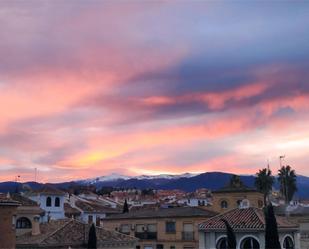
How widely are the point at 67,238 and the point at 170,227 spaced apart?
1641 cm

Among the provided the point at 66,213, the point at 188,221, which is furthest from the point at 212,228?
the point at 66,213

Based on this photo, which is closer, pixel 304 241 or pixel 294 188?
pixel 304 241

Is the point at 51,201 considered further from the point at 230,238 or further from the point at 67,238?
the point at 230,238

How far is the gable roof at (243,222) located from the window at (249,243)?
81 centimetres

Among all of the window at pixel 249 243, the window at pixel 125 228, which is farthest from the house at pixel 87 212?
the window at pixel 249 243

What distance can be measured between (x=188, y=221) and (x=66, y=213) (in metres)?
21.2

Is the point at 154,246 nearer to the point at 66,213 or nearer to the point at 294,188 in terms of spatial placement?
the point at 66,213

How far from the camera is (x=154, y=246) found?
52.1 metres

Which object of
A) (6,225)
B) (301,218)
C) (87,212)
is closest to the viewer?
(6,225)

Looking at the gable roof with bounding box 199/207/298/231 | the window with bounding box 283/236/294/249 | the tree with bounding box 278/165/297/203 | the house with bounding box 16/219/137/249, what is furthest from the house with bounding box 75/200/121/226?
the tree with bounding box 278/165/297/203

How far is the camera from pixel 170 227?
170 ft

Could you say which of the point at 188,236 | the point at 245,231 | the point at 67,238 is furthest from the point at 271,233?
the point at 188,236

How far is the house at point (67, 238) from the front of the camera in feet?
119

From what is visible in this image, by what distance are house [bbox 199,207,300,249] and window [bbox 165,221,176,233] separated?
12767 mm
